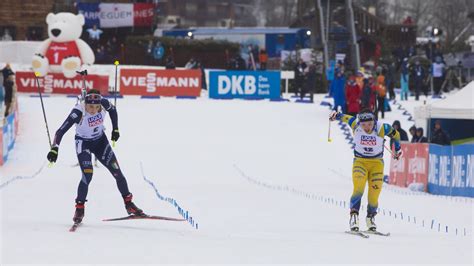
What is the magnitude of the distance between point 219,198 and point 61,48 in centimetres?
2088

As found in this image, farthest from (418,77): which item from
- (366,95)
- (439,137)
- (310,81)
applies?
(439,137)

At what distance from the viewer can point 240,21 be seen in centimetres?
12975

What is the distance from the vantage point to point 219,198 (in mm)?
18734

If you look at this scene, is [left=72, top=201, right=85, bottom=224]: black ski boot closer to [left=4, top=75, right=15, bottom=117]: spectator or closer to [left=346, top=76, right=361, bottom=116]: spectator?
[left=346, top=76, right=361, bottom=116]: spectator

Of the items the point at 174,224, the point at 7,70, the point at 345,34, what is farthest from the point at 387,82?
the point at 174,224

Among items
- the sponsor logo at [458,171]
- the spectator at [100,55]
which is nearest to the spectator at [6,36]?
the spectator at [100,55]

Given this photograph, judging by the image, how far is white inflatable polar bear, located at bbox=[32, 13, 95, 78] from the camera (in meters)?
38.0

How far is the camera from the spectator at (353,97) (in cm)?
3097

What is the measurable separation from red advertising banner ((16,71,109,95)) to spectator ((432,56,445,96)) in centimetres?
1323

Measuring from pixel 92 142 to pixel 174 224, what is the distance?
147cm

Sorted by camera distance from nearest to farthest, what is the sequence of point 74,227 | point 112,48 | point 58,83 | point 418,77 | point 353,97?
1. point 74,227
2. point 353,97
3. point 58,83
4. point 418,77
5. point 112,48

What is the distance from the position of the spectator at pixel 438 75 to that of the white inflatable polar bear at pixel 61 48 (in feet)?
44.9

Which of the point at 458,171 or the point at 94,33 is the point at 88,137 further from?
the point at 94,33

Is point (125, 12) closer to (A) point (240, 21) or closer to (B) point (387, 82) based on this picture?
(B) point (387, 82)
